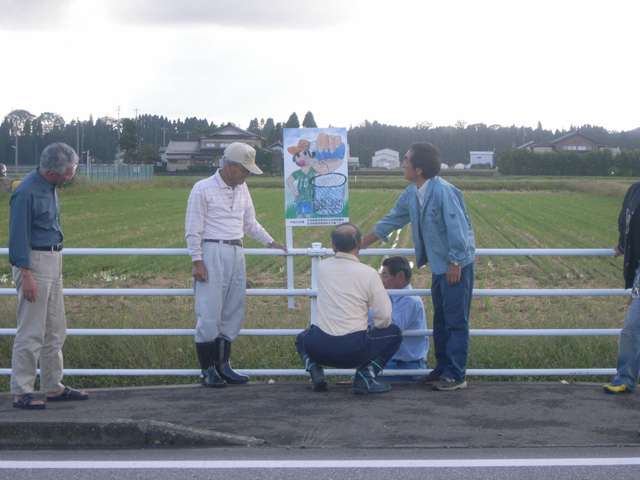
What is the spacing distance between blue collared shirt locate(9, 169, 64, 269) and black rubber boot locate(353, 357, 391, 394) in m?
2.24

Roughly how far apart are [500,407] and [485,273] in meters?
9.26

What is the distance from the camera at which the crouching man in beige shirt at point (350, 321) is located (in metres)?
4.32

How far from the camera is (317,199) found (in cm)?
530

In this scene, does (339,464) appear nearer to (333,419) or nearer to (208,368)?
(333,419)

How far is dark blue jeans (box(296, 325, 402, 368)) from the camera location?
430 cm

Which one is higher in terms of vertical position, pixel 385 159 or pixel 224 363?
pixel 385 159

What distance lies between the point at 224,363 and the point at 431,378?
1583mm

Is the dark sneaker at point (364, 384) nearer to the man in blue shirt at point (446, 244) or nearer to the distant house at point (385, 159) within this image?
the man in blue shirt at point (446, 244)

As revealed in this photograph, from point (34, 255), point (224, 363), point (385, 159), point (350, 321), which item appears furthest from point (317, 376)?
point (385, 159)

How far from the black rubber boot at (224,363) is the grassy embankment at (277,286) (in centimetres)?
57

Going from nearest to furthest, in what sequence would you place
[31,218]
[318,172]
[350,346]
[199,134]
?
1. [31,218]
2. [350,346]
3. [318,172]
4. [199,134]

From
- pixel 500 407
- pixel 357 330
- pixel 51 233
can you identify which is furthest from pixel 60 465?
pixel 500 407

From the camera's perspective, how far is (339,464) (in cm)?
322

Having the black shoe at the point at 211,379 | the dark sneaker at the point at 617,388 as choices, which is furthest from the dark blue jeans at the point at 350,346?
the dark sneaker at the point at 617,388
